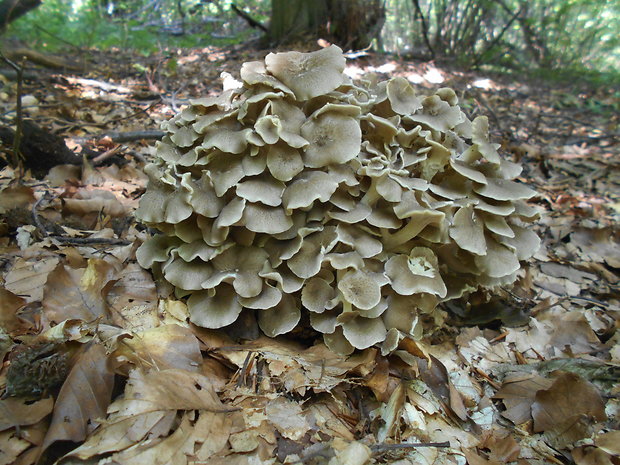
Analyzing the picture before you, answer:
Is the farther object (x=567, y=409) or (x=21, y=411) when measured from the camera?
(x=567, y=409)

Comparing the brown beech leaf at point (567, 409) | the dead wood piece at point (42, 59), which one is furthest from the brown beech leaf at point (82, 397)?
the dead wood piece at point (42, 59)

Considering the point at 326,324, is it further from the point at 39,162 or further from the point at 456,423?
the point at 39,162

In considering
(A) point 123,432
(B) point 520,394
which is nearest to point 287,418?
(A) point 123,432

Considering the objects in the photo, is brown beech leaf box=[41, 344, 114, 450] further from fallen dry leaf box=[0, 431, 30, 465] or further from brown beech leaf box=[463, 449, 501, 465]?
brown beech leaf box=[463, 449, 501, 465]

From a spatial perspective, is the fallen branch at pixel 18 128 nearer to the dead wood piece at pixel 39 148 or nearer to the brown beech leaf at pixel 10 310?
the dead wood piece at pixel 39 148

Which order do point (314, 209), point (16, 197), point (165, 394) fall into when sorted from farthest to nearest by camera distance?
1. point (16, 197)
2. point (314, 209)
3. point (165, 394)

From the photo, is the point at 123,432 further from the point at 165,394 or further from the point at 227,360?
the point at 227,360
